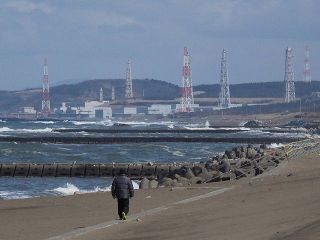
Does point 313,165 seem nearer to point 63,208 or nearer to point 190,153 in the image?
point 63,208

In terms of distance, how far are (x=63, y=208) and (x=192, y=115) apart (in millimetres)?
177145

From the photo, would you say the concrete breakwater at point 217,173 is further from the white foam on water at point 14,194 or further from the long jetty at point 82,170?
the long jetty at point 82,170

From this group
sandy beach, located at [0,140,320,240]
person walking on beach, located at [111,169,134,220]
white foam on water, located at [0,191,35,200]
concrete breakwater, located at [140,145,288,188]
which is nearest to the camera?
sandy beach, located at [0,140,320,240]

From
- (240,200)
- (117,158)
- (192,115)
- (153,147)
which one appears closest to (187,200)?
(240,200)

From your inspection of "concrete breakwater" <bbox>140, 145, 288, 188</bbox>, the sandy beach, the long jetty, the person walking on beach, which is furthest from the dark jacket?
the long jetty

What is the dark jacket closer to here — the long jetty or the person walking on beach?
the person walking on beach

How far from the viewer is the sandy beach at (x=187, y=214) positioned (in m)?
13.9

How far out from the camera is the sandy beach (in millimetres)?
13883

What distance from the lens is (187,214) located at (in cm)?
1652

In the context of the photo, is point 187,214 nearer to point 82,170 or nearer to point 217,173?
point 217,173

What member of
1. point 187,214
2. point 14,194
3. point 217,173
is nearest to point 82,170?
point 217,173

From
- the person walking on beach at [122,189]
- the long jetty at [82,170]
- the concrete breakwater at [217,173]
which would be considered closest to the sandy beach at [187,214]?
the person walking on beach at [122,189]

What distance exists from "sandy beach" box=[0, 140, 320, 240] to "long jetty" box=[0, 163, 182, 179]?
15619 millimetres

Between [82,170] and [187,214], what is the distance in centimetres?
2359
